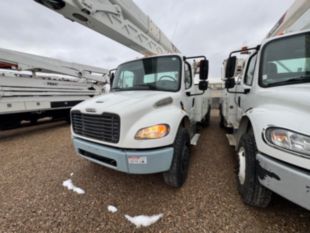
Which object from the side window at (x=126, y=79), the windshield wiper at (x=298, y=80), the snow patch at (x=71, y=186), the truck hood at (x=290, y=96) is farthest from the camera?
the side window at (x=126, y=79)

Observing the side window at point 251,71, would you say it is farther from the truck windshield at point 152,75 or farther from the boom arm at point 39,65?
the boom arm at point 39,65

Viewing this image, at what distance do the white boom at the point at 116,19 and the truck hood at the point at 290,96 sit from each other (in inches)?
135

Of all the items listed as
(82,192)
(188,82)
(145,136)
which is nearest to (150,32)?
(188,82)

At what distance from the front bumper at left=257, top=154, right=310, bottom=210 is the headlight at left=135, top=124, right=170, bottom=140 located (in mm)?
1070

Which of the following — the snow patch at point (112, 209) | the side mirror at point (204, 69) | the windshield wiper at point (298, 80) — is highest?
the side mirror at point (204, 69)

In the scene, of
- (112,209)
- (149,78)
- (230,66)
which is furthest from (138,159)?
(230,66)

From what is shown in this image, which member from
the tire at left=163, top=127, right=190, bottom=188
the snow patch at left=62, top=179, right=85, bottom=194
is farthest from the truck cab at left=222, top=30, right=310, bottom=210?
the snow patch at left=62, top=179, right=85, bottom=194

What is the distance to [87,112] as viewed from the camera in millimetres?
2229

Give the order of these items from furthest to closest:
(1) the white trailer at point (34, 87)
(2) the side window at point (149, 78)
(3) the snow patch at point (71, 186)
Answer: (1) the white trailer at point (34, 87) → (2) the side window at point (149, 78) → (3) the snow patch at point (71, 186)

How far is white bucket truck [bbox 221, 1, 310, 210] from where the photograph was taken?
125cm

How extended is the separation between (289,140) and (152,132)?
1.32m

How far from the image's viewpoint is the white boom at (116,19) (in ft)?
9.54

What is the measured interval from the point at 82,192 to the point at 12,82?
178 inches

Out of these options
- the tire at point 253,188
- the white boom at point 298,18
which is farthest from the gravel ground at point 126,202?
the white boom at point 298,18
